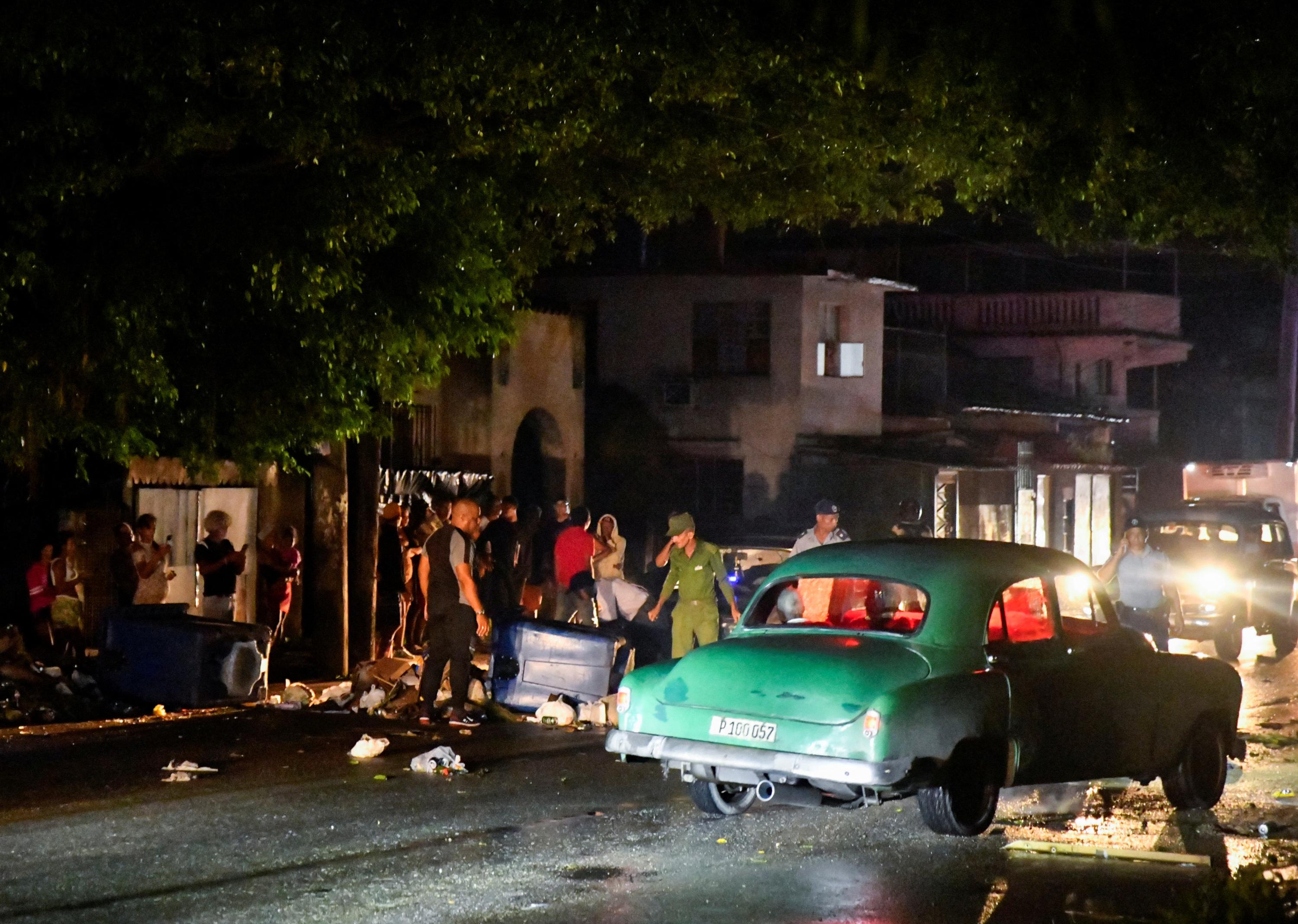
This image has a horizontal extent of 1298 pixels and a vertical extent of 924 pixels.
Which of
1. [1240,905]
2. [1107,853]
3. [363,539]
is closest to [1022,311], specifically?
[363,539]

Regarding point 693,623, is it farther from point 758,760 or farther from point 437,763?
point 758,760

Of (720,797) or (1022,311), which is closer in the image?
(720,797)

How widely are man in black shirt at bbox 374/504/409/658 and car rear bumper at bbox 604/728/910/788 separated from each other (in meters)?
11.3

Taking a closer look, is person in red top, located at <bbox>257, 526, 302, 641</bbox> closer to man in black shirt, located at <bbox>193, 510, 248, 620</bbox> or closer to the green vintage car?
man in black shirt, located at <bbox>193, 510, 248, 620</bbox>

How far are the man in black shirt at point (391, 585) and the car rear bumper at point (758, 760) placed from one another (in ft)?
37.2

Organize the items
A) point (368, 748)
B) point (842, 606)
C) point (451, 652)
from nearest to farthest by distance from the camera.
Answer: point (842, 606) < point (368, 748) < point (451, 652)

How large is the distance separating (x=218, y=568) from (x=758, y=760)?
10618mm

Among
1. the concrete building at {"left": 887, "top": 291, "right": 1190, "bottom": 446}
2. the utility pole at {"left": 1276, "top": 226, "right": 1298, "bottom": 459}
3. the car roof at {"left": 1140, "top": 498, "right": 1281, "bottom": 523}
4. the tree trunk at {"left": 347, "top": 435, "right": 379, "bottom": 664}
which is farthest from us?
the utility pole at {"left": 1276, "top": 226, "right": 1298, "bottom": 459}

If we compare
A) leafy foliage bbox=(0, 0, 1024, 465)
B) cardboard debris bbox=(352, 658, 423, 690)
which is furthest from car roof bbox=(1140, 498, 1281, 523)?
cardboard debris bbox=(352, 658, 423, 690)

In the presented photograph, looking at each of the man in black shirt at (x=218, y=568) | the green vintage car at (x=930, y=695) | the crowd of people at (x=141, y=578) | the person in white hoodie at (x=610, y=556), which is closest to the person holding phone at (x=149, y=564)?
the crowd of people at (x=141, y=578)

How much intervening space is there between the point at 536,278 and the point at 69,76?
26163mm

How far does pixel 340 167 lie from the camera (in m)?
12.3

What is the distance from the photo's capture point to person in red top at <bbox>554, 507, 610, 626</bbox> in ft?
60.4

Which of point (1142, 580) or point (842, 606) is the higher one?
point (842, 606)
